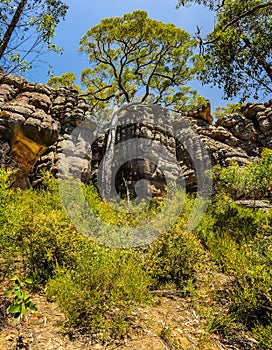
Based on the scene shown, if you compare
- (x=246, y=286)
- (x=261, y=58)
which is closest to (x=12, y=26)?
(x=246, y=286)

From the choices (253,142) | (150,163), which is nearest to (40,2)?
(150,163)

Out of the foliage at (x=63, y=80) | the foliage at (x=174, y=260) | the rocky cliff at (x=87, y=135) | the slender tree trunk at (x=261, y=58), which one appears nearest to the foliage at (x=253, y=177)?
the slender tree trunk at (x=261, y=58)

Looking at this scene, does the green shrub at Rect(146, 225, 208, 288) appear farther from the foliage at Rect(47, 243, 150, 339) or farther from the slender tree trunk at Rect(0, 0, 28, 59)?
the slender tree trunk at Rect(0, 0, 28, 59)

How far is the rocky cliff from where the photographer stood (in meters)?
11.5

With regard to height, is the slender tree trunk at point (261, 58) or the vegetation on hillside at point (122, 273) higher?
the slender tree trunk at point (261, 58)

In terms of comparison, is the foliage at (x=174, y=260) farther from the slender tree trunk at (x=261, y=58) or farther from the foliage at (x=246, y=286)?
the slender tree trunk at (x=261, y=58)

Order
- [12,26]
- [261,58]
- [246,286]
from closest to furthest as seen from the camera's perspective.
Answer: [246,286] → [12,26] → [261,58]

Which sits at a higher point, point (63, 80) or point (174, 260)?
point (63, 80)

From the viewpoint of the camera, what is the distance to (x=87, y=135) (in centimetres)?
1507

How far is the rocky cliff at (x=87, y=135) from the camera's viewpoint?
37.7 ft

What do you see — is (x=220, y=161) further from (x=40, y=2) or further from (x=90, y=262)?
(x=90, y=262)

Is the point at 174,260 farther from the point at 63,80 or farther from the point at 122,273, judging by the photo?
the point at 63,80

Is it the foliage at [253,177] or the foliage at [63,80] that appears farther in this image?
the foliage at [63,80]

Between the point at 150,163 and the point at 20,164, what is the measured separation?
636cm
